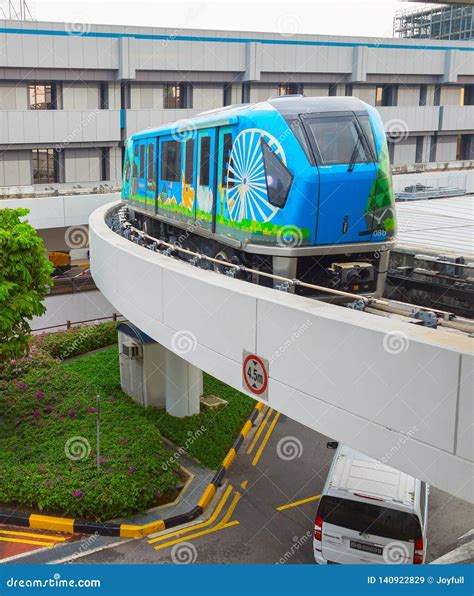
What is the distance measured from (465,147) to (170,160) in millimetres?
28159

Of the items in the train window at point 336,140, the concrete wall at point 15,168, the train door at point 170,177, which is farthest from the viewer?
the concrete wall at point 15,168

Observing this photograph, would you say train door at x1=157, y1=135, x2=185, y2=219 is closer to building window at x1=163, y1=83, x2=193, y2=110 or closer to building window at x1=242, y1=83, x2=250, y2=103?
building window at x1=163, y1=83, x2=193, y2=110

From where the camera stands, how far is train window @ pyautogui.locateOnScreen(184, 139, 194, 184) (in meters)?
11.1

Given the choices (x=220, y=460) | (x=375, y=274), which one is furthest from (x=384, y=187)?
(x=220, y=460)

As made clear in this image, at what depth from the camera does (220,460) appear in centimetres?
1324

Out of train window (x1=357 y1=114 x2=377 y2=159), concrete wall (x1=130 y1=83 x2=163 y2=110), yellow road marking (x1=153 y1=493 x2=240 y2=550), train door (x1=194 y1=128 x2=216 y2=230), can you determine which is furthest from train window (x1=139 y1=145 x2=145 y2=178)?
concrete wall (x1=130 y1=83 x2=163 y2=110)

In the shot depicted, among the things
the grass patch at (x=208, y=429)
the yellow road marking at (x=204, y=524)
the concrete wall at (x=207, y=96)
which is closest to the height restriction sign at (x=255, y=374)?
the yellow road marking at (x=204, y=524)

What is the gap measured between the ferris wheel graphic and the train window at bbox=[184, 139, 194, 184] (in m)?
1.60

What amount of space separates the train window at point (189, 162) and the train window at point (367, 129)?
298 centimetres

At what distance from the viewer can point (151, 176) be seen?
1369 centimetres

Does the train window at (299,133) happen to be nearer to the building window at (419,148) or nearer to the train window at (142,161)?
the train window at (142,161)

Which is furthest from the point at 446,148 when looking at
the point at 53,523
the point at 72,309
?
the point at 53,523

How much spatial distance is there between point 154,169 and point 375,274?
227 inches

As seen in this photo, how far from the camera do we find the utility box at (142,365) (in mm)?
14977
